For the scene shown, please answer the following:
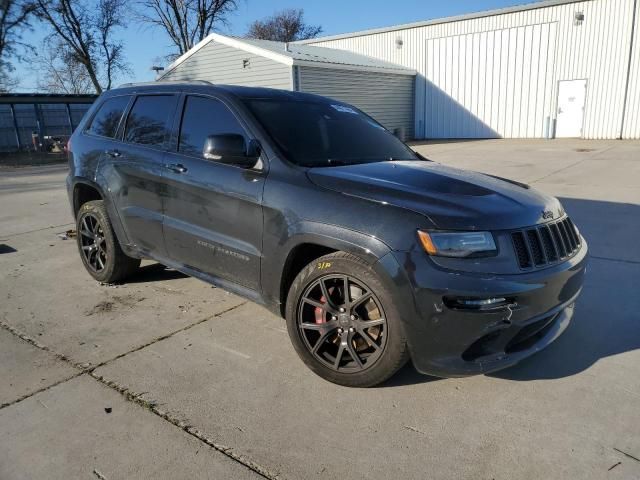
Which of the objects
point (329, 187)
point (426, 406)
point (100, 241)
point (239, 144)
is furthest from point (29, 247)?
point (426, 406)

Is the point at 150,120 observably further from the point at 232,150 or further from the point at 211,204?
the point at 232,150

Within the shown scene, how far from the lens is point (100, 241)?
15.5ft

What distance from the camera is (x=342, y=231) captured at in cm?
276

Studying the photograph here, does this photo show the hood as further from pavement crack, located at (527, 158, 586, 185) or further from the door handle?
pavement crack, located at (527, 158, 586, 185)

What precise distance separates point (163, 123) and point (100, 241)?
1.43 m

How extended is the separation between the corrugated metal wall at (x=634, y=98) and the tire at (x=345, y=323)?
21221mm

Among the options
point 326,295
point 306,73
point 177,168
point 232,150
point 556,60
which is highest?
point 556,60

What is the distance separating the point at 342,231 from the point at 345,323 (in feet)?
1.80

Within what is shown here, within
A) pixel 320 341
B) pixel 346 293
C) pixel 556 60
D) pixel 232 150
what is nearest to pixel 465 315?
pixel 346 293

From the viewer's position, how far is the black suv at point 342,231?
2562 mm

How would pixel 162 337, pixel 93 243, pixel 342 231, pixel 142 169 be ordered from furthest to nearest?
1. pixel 93 243
2. pixel 142 169
3. pixel 162 337
4. pixel 342 231

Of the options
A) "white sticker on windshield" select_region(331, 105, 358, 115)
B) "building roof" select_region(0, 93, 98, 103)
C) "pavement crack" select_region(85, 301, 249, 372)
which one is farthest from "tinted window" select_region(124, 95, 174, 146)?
"building roof" select_region(0, 93, 98, 103)

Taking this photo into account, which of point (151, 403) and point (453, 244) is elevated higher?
point (453, 244)

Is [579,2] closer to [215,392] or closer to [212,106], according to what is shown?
[212,106]
